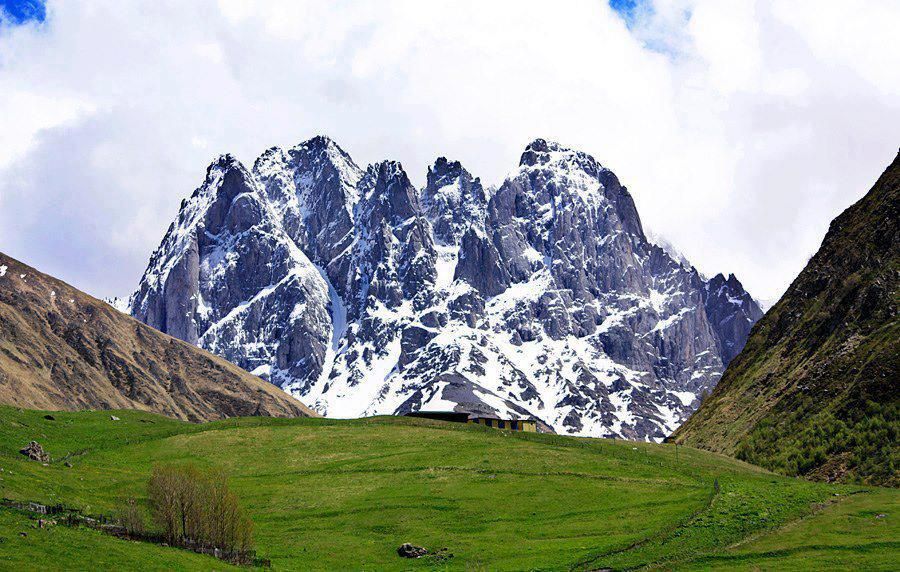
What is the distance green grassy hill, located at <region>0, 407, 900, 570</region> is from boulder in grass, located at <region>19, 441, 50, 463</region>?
171 centimetres

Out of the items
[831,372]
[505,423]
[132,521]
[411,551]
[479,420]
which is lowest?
[411,551]

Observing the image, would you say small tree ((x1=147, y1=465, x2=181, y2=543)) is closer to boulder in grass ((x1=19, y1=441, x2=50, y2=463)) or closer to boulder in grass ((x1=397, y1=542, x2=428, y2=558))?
boulder in grass ((x1=397, y1=542, x2=428, y2=558))

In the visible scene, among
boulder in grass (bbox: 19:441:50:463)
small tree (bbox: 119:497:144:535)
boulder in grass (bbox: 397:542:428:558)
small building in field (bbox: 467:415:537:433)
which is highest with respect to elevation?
small building in field (bbox: 467:415:537:433)

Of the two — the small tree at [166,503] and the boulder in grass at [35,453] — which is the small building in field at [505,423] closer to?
the boulder in grass at [35,453]

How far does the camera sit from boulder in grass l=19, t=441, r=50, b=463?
105 meters

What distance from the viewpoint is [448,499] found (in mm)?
97875

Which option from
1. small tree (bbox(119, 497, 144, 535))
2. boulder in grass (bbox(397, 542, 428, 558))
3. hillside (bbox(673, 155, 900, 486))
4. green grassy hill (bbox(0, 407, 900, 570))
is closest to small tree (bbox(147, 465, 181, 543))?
small tree (bbox(119, 497, 144, 535))

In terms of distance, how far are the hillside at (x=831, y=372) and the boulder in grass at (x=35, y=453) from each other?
88.5 metres

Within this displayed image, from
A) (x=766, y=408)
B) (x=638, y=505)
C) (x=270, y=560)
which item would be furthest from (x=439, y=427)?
(x=270, y=560)

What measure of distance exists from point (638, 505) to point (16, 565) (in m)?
55.5

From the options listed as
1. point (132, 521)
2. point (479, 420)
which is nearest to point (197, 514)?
point (132, 521)

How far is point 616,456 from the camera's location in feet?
399

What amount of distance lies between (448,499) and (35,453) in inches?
1812

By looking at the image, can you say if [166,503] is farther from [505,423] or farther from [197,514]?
[505,423]
